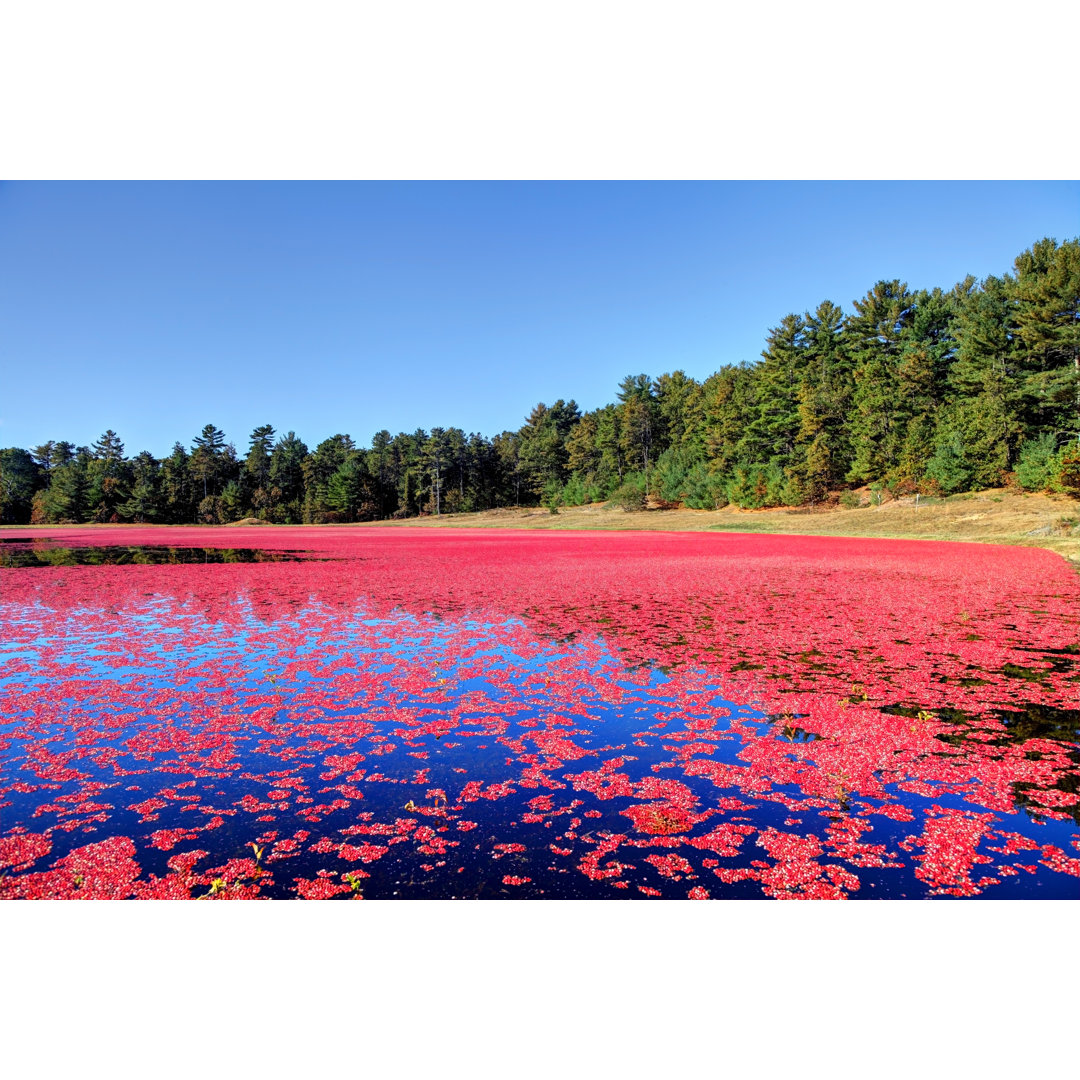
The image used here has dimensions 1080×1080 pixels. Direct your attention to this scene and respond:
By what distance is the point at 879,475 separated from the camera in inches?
2336

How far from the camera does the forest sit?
48.4 meters

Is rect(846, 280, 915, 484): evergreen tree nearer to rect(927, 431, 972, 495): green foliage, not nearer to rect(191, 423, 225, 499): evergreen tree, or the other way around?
rect(927, 431, 972, 495): green foliage

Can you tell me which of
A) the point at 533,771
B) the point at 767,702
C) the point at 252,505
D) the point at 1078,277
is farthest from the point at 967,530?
the point at 252,505

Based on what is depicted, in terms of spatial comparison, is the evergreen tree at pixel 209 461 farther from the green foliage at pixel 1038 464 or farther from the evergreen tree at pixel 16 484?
the green foliage at pixel 1038 464

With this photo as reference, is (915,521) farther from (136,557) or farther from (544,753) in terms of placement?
(544,753)

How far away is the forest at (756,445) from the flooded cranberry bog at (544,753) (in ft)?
117

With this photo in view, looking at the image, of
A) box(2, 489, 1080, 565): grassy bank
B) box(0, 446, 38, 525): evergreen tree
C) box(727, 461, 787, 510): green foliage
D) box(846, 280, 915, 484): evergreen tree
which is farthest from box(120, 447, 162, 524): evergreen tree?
box(846, 280, 915, 484): evergreen tree

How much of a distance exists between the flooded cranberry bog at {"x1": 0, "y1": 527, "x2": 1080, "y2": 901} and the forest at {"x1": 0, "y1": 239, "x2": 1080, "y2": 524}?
3565 cm

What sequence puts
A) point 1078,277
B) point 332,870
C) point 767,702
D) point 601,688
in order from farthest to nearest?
point 1078,277 < point 601,688 < point 767,702 < point 332,870

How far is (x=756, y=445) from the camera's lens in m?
72.9

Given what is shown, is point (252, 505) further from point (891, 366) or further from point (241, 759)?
point (241, 759)

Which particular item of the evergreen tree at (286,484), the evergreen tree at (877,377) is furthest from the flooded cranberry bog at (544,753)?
the evergreen tree at (286,484)

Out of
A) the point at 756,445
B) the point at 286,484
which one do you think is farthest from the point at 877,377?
the point at 286,484

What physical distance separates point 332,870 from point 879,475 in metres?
63.4
